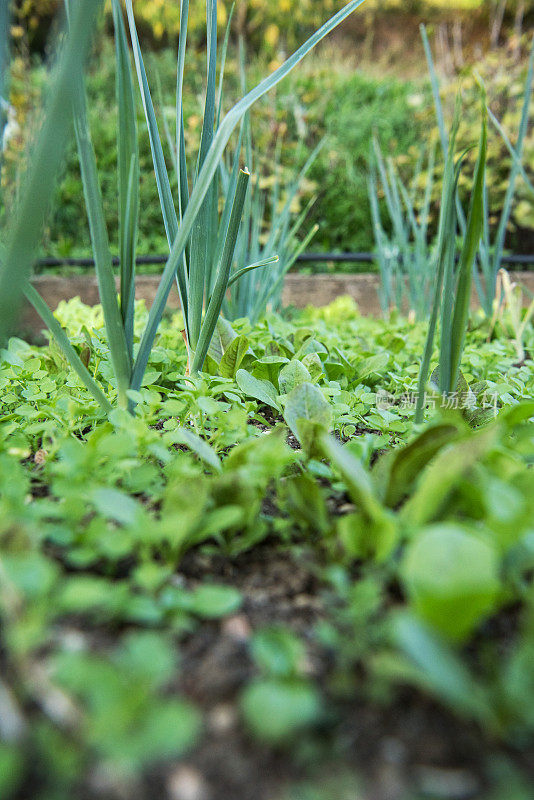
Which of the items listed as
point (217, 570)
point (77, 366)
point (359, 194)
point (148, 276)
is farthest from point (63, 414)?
point (359, 194)

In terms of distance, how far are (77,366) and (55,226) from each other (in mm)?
3278

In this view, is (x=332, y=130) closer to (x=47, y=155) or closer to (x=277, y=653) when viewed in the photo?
(x=47, y=155)

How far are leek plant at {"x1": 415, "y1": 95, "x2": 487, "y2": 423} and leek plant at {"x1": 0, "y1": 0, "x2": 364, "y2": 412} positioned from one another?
28 cm

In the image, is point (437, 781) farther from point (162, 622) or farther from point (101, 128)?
point (101, 128)

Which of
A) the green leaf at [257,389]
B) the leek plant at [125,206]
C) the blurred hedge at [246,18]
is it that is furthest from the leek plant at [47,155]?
the blurred hedge at [246,18]

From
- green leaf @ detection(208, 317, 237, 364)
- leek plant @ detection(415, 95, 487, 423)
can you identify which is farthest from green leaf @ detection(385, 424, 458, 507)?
green leaf @ detection(208, 317, 237, 364)

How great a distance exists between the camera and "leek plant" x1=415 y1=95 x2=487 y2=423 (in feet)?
2.26

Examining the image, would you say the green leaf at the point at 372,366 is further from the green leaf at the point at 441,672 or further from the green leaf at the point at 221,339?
the green leaf at the point at 441,672

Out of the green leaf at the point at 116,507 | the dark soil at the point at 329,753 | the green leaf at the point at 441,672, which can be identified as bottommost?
the dark soil at the point at 329,753

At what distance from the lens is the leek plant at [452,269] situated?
690mm

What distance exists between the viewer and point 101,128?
3.76 m

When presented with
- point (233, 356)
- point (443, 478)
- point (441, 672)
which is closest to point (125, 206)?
point (233, 356)

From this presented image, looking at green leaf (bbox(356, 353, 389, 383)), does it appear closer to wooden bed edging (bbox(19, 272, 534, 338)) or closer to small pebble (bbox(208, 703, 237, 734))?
small pebble (bbox(208, 703, 237, 734))

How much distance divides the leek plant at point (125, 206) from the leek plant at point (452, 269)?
282mm
